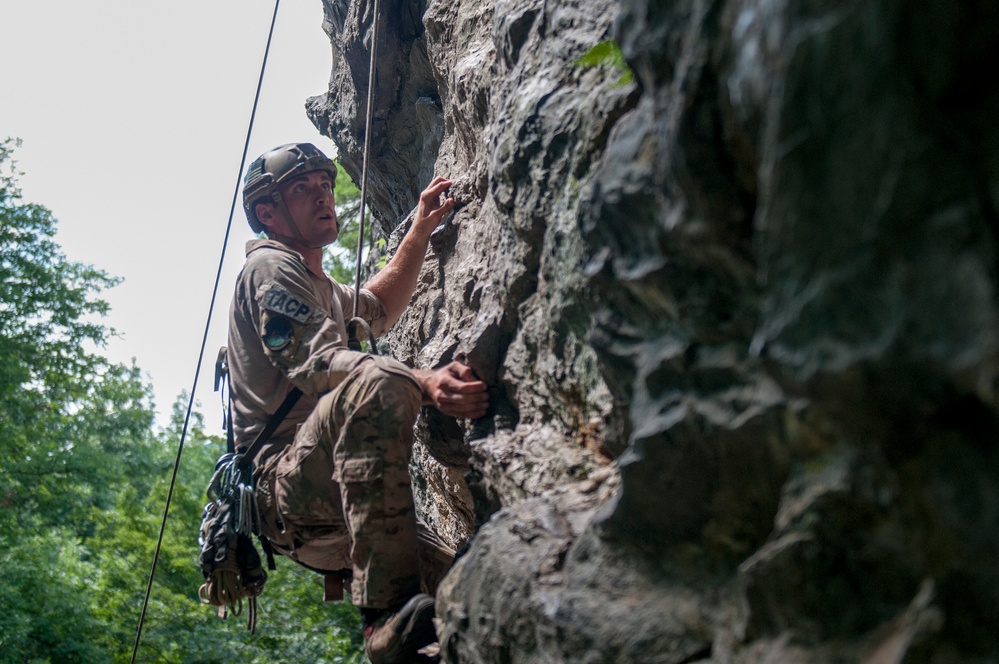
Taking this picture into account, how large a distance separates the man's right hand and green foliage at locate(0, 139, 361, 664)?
23.1 feet

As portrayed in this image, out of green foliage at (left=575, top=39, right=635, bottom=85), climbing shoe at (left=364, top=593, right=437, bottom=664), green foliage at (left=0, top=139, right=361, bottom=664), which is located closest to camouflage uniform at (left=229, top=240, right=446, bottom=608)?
climbing shoe at (left=364, top=593, right=437, bottom=664)

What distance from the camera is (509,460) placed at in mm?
3717

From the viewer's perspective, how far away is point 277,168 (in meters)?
4.80

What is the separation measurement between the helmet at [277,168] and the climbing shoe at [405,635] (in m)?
2.27

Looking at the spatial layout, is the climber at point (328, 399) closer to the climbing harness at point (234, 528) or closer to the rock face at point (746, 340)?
the climbing harness at point (234, 528)

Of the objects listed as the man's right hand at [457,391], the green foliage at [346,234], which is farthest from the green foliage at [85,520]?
the man's right hand at [457,391]

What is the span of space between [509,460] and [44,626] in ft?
36.5

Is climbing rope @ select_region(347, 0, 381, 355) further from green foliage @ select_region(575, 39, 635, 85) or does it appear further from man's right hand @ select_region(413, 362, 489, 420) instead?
green foliage @ select_region(575, 39, 635, 85)

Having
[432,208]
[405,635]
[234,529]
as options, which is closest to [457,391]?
[405,635]

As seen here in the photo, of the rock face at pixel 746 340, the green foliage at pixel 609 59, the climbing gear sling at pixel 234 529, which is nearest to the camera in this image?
the rock face at pixel 746 340

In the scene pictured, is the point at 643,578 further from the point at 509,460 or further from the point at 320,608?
the point at 320,608

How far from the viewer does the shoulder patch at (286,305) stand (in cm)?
404

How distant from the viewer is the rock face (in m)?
1.82

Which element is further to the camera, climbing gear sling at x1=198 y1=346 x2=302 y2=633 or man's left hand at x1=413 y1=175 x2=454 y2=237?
man's left hand at x1=413 y1=175 x2=454 y2=237
